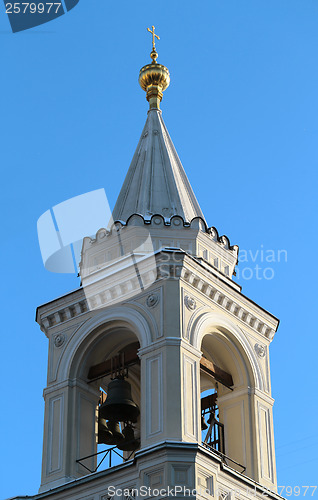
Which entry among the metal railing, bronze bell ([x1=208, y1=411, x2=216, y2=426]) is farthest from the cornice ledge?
the metal railing

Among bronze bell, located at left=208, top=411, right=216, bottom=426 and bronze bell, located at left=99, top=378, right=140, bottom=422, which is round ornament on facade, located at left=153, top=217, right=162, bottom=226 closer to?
bronze bell, located at left=99, top=378, right=140, bottom=422

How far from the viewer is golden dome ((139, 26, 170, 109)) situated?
33.8 metres

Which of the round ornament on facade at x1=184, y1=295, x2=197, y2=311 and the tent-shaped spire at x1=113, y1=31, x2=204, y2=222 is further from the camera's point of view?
the tent-shaped spire at x1=113, y1=31, x2=204, y2=222

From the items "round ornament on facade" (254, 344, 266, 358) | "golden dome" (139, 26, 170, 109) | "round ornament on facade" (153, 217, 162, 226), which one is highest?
"golden dome" (139, 26, 170, 109)

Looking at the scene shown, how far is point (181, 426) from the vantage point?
85.5 ft

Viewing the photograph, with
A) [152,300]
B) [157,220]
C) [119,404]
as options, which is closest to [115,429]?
[119,404]

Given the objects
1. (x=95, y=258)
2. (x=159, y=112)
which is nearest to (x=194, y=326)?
(x=95, y=258)

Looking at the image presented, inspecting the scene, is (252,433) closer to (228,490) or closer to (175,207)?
(228,490)

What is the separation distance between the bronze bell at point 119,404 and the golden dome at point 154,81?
856 centimetres

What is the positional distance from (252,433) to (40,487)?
181 inches

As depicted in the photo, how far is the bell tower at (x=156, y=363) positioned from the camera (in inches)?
1033

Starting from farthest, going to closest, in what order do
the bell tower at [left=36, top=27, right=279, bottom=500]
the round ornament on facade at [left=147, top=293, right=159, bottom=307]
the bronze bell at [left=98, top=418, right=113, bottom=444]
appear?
the bronze bell at [left=98, top=418, right=113, bottom=444] → the round ornament on facade at [left=147, top=293, right=159, bottom=307] → the bell tower at [left=36, top=27, right=279, bottom=500]

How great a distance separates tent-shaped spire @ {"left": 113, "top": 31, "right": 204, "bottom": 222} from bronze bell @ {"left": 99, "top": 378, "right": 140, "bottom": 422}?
4132mm

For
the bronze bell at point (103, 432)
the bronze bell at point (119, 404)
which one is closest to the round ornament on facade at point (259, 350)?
the bronze bell at point (119, 404)
